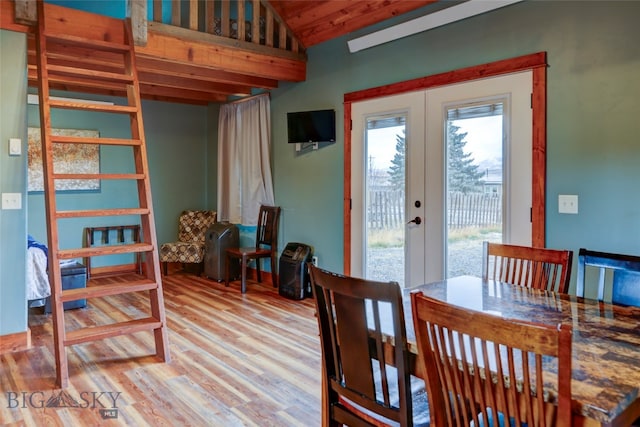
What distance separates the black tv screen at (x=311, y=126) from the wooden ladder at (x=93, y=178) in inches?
71.9

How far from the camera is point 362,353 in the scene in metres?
1.43

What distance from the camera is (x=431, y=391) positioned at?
1.26 metres

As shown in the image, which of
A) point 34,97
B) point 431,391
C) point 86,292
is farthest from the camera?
point 34,97

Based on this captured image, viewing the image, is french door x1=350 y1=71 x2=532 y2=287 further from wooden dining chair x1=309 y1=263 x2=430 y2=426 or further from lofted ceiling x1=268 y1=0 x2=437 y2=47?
wooden dining chair x1=309 y1=263 x2=430 y2=426

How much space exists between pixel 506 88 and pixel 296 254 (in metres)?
2.63

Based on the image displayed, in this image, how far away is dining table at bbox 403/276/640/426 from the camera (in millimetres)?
1035

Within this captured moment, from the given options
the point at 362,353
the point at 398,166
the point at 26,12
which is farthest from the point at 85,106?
the point at 362,353

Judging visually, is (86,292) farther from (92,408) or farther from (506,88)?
(506,88)

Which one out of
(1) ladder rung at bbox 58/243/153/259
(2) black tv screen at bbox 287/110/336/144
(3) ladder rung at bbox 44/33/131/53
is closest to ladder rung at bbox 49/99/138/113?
(3) ladder rung at bbox 44/33/131/53

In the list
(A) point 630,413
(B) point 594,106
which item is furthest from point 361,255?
(A) point 630,413

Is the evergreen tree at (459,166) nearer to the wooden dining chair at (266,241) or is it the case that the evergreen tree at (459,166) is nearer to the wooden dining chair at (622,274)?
the wooden dining chair at (622,274)

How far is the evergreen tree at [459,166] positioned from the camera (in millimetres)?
3516

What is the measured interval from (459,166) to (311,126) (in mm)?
1768

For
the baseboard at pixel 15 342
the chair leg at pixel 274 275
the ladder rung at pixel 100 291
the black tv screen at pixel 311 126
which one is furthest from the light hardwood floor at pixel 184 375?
the black tv screen at pixel 311 126
